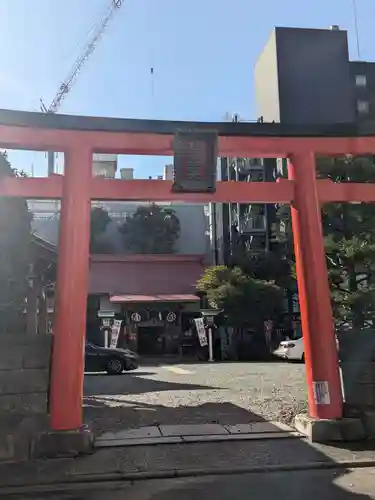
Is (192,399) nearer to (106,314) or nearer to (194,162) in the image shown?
(194,162)

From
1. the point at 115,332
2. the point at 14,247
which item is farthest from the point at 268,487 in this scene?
the point at 115,332

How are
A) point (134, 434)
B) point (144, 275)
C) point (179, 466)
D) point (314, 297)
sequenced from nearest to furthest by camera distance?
point (179, 466) → point (314, 297) → point (134, 434) → point (144, 275)

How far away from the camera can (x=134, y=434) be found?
311 inches

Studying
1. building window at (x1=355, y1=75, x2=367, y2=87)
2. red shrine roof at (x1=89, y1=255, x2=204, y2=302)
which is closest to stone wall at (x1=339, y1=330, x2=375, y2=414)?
red shrine roof at (x1=89, y1=255, x2=204, y2=302)

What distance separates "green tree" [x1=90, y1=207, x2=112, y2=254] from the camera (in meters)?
34.5

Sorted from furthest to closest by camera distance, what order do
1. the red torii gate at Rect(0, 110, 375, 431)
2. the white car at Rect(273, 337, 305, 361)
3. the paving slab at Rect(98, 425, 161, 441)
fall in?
the white car at Rect(273, 337, 305, 361), the paving slab at Rect(98, 425, 161, 441), the red torii gate at Rect(0, 110, 375, 431)

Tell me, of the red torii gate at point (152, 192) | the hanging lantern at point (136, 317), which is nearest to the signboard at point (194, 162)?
the red torii gate at point (152, 192)

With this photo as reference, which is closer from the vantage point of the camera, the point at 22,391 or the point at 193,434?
the point at 22,391

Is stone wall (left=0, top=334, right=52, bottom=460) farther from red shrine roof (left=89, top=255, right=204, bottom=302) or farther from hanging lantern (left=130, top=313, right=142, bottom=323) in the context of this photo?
red shrine roof (left=89, top=255, right=204, bottom=302)

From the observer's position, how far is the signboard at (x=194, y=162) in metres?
7.76

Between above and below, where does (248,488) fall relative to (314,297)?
below

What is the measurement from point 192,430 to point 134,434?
921 mm

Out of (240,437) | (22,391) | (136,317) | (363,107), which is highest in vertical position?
(363,107)

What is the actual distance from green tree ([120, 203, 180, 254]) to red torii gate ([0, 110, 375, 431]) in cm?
2638
